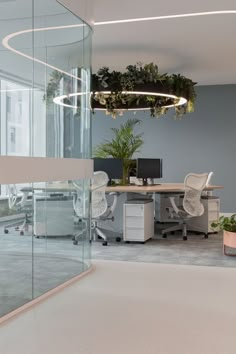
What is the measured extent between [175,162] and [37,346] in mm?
8028

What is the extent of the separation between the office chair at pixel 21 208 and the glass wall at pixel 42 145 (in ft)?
0.03

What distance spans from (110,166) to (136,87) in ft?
4.67

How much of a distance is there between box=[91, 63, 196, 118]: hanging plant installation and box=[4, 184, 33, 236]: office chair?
3.72 metres

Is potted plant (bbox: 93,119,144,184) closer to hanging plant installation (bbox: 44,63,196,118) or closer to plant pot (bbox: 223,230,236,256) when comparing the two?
hanging plant installation (bbox: 44,63,196,118)

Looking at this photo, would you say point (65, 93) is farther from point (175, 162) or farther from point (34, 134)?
point (175, 162)

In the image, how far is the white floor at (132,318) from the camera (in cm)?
292

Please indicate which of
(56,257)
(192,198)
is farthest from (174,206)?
(56,257)

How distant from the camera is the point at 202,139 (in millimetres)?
10422

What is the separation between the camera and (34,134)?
406cm

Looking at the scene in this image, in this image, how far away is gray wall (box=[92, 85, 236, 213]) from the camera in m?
10.2

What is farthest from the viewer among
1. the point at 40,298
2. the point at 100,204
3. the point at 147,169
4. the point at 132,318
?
the point at 147,169

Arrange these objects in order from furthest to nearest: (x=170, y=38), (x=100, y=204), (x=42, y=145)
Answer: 1. (x=100, y=204)
2. (x=170, y=38)
3. (x=42, y=145)

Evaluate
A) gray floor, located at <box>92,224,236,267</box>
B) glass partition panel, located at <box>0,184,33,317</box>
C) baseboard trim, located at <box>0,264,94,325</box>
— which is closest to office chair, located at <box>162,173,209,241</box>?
gray floor, located at <box>92,224,236,267</box>

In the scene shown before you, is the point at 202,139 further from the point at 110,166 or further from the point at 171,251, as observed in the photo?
the point at 171,251
